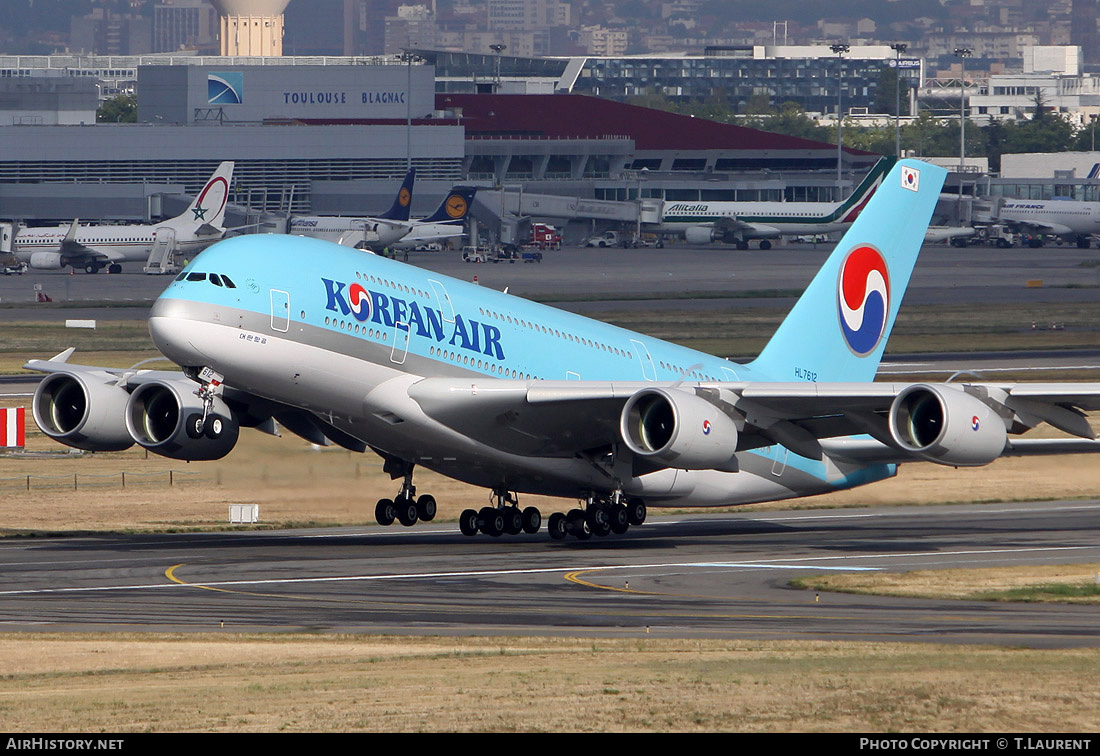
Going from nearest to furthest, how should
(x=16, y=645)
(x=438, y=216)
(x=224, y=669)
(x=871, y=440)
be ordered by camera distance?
(x=224, y=669), (x=16, y=645), (x=871, y=440), (x=438, y=216)

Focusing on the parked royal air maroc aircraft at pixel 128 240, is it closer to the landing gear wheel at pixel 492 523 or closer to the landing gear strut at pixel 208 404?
the landing gear wheel at pixel 492 523

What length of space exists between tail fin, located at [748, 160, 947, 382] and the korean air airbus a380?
296 cm

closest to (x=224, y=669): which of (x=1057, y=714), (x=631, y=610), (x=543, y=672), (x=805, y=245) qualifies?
(x=543, y=672)

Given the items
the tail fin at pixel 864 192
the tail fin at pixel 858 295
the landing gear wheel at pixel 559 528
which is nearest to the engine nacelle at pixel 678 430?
the landing gear wheel at pixel 559 528

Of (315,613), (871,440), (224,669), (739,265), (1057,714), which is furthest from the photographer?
(739,265)

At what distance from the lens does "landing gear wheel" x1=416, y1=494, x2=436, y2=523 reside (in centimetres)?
3997

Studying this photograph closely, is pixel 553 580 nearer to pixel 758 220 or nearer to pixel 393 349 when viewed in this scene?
pixel 393 349

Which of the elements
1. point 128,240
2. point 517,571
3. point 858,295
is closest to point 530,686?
point 517,571

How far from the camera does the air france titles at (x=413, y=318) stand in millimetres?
36000

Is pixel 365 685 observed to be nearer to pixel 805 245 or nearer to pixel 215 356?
pixel 215 356

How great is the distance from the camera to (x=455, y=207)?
166125mm

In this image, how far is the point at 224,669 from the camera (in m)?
23.8

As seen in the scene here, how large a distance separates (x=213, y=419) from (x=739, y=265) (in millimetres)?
117856

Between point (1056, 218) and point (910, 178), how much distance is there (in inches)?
5548
